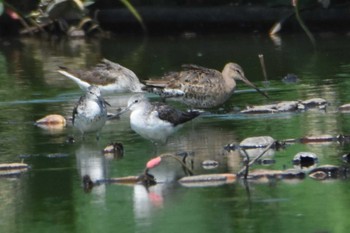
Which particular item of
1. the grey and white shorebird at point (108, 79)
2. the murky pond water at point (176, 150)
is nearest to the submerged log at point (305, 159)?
the murky pond water at point (176, 150)

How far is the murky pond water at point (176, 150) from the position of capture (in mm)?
8203

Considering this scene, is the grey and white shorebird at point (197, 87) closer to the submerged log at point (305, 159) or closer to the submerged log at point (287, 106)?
the submerged log at point (287, 106)

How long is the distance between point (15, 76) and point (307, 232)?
30.7ft

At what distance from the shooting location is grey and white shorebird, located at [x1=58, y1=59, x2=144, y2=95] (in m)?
14.7

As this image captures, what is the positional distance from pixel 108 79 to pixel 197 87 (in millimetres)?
1927

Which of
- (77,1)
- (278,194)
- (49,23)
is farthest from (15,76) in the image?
(278,194)

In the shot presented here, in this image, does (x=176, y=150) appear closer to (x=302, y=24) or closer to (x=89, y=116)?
(x=89, y=116)

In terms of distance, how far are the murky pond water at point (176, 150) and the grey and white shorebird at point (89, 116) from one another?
18 centimetres

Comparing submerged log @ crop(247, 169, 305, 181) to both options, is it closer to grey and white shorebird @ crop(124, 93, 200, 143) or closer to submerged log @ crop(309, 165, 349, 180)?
submerged log @ crop(309, 165, 349, 180)

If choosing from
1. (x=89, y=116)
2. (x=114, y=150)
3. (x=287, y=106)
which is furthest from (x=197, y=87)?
(x=114, y=150)

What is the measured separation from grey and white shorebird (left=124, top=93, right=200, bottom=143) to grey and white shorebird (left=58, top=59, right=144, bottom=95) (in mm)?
3608

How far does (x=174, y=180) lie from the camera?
9.32 m

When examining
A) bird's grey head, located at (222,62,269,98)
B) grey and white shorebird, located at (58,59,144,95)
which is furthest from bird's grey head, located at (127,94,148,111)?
grey and white shorebird, located at (58,59,144,95)

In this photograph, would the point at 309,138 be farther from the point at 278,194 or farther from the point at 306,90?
the point at 306,90
